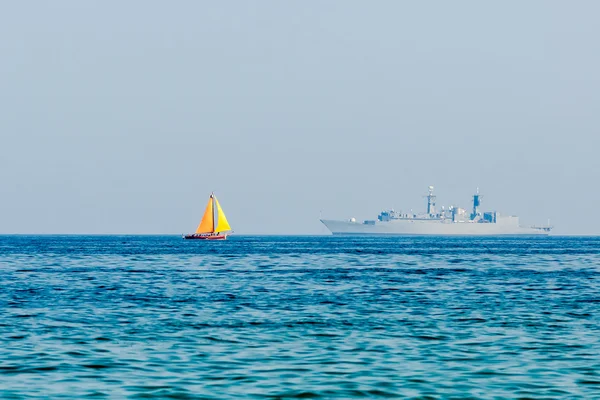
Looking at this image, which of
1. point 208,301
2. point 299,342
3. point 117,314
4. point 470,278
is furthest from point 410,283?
point 299,342

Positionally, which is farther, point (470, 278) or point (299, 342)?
point (470, 278)

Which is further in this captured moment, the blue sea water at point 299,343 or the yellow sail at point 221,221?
the yellow sail at point 221,221

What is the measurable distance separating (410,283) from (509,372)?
3314 cm

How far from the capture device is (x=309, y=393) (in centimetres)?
1978

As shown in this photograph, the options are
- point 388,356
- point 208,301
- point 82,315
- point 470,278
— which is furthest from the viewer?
point 470,278

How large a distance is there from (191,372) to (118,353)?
11.0ft

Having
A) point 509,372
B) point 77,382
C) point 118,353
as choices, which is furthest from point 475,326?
point 77,382

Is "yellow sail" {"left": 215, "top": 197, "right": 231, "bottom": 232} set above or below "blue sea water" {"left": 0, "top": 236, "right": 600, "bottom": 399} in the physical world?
above

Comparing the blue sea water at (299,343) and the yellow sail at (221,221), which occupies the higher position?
the yellow sail at (221,221)

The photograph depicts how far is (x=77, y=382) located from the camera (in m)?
20.9

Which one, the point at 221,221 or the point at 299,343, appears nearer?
the point at 299,343

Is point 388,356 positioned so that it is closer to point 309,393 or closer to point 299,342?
point 299,342

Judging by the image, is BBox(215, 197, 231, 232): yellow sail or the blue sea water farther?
BBox(215, 197, 231, 232): yellow sail

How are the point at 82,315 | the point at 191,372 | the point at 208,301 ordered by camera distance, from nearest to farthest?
1. the point at 191,372
2. the point at 82,315
3. the point at 208,301
